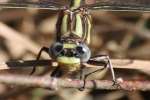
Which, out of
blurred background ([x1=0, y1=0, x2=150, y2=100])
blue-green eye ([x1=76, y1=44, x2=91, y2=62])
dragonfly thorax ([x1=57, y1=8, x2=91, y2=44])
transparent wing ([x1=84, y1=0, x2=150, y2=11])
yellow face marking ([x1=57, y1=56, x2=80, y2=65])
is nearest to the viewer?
yellow face marking ([x1=57, y1=56, x2=80, y2=65])

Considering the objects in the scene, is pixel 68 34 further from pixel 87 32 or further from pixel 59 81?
pixel 59 81

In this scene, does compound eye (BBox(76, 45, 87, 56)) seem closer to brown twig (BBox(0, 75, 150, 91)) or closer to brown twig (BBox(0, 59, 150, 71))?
brown twig (BBox(0, 59, 150, 71))

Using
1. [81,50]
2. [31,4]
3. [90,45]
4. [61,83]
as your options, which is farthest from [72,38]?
[90,45]

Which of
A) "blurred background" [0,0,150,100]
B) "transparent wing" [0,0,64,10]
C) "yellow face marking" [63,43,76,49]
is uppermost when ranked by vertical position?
"transparent wing" [0,0,64,10]

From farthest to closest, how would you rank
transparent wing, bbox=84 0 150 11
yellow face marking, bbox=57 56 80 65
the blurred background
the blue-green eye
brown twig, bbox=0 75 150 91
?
the blurred background < transparent wing, bbox=84 0 150 11 < the blue-green eye < yellow face marking, bbox=57 56 80 65 < brown twig, bbox=0 75 150 91

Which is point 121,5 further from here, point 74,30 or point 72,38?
point 72,38

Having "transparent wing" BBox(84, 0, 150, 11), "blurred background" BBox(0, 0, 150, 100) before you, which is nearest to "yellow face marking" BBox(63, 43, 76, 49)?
"transparent wing" BBox(84, 0, 150, 11)

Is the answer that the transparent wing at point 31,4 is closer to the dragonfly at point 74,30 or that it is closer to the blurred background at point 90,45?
the dragonfly at point 74,30
